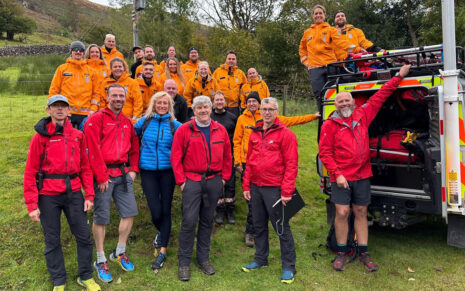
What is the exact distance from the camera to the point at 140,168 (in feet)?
13.9

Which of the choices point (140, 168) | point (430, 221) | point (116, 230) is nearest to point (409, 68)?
point (430, 221)

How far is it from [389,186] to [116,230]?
370cm

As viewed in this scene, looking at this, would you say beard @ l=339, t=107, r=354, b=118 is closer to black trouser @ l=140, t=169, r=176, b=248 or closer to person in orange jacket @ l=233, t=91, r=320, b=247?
person in orange jacket @ l=233, t=91, r=320, b=247

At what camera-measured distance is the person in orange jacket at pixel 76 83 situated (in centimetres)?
539

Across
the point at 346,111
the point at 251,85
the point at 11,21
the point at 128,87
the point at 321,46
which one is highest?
the point at 11,21

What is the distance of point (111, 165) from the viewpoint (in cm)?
402

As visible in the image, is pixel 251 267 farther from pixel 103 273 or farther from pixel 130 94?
pixel 130 94

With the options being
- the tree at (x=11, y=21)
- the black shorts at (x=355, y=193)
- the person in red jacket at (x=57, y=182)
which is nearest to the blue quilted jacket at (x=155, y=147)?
the person in red jacket at (x=57, y=182)

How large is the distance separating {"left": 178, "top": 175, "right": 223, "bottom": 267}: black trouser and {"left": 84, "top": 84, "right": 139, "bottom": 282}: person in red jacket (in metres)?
0.62

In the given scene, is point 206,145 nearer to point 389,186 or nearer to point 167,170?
point 167,170

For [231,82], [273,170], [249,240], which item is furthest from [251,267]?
[231,82]

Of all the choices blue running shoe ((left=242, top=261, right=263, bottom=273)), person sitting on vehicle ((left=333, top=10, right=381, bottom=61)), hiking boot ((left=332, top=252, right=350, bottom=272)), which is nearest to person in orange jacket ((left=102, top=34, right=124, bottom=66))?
person sitting on vehicle ((left=333, top=10, right=381, bottom=61))

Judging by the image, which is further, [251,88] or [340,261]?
[251,88]

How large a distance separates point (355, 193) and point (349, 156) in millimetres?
449
